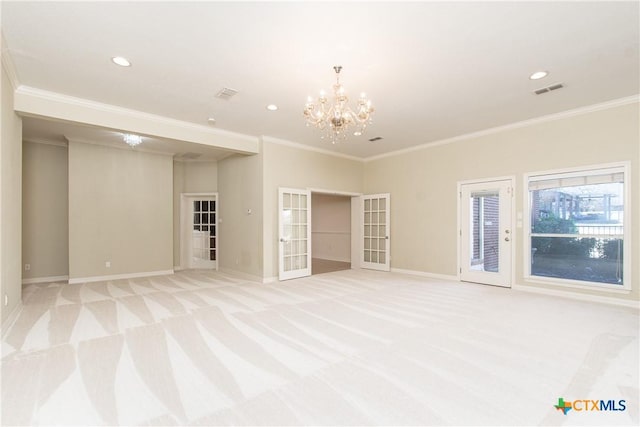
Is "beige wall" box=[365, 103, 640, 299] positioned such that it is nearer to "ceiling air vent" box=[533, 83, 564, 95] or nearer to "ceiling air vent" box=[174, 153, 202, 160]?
"ceiling air vent" box=[533, 83, 564, 95]

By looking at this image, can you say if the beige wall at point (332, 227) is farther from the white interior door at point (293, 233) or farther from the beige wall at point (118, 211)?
the beige wall at point (118, 211)

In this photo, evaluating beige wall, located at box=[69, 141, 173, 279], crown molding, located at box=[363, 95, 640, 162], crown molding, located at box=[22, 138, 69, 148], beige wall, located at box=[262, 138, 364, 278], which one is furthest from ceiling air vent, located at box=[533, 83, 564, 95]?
crown molding, located at box=[22, 138, 69, 148]

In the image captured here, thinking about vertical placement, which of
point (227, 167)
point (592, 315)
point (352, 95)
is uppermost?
point (352, 95)

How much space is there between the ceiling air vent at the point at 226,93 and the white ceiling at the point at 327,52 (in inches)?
3.7

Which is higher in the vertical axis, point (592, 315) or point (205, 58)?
point (205, 58)

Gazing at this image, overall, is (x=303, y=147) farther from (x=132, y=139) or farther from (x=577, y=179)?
(x=577, y=179)

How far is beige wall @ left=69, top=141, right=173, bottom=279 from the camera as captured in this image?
5914 mm

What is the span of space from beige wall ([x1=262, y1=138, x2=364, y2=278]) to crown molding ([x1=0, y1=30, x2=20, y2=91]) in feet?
11.5

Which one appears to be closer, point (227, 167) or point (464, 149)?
point (464, 149)

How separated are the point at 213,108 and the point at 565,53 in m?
4.44

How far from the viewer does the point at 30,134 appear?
5.61 metres

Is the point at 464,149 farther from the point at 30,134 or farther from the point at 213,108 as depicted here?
the point at 30,134

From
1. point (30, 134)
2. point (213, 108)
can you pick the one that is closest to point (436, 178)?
point (213, 108)

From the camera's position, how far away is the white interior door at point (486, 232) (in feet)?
17.6
